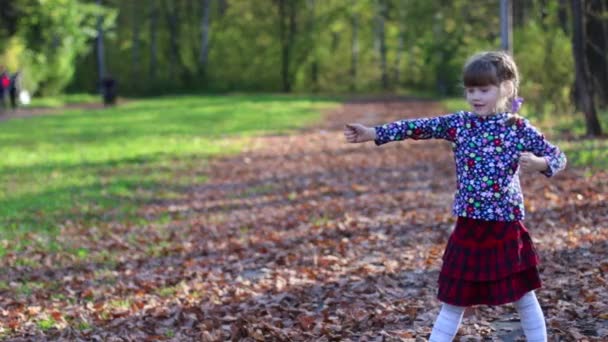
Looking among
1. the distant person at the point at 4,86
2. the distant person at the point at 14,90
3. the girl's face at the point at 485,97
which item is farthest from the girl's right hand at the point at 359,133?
the distant person at the point at 14,90

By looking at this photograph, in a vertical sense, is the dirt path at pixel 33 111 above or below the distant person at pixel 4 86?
below

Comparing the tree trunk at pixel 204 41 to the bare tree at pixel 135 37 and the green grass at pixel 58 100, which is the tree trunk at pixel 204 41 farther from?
the green grass at pixel 58 100

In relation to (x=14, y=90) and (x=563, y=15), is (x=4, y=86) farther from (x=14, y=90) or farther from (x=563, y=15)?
(x=563, y=15)

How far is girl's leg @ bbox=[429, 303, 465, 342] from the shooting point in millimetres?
5043

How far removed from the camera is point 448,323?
5047mm

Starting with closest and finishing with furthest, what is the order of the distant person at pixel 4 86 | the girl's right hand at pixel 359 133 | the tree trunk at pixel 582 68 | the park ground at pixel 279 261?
the girl's right hand at pixel 359 133
the park ground at pixel 279 261
the tree trunk at pixel 582 68
the distant person at pixel 4 86

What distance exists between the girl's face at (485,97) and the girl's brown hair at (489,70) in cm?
3

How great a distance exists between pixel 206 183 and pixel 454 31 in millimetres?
29263

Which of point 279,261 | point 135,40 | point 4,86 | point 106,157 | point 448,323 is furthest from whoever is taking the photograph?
point 135,40

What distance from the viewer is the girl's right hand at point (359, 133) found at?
5172 mm

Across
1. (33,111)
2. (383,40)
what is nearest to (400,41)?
(383,40)

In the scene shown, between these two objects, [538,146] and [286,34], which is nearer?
[538,146]

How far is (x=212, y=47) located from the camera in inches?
2820

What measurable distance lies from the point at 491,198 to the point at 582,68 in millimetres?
14697
